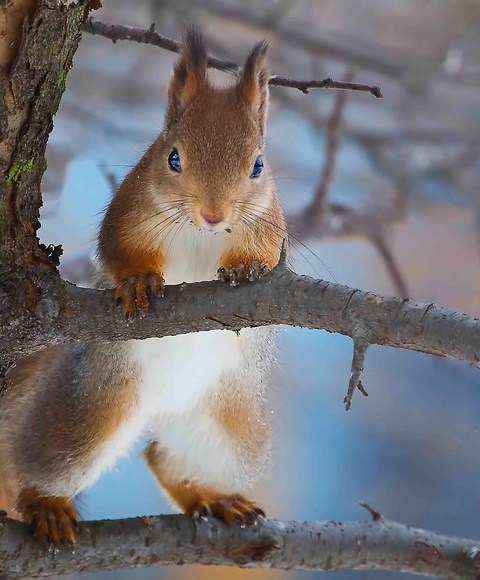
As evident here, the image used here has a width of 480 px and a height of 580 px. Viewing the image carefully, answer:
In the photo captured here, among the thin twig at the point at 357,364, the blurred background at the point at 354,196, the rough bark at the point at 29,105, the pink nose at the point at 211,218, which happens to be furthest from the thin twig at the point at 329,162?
the thin twig at the point at 357,364

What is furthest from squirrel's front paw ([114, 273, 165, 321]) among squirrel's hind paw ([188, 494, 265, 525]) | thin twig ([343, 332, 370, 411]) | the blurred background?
the blurred background

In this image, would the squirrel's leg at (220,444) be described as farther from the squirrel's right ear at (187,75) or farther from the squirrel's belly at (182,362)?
the squirrel's right ear at (187,75)

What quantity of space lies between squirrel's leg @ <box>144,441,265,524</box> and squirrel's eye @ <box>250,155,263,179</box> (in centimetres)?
63

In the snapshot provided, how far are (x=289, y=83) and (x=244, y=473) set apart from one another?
794mm

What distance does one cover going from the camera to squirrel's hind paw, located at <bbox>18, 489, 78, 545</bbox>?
1.33 meters

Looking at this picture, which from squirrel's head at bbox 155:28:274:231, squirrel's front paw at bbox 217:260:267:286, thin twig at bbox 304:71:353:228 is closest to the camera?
squirrel's front paw at bbox 217:260:267:286

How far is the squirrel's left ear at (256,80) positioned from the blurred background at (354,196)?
0.72 m

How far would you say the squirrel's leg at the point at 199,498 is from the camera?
1.52 meters

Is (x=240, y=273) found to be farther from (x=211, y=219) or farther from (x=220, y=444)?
(x=220, y=444)

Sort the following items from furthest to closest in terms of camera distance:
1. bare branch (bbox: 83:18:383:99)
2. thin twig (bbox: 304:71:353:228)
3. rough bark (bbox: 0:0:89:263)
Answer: thin twig (bbox: 304:71:353:228) → bare branch (bbox: 83:18:383:99) → rough bark (bbox: 0:0:89:263)

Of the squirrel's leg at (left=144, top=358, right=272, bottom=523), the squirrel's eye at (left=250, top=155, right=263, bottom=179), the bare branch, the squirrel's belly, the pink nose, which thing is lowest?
the squirrel's leg at (left=144, top=358, right=272, bottom=523)

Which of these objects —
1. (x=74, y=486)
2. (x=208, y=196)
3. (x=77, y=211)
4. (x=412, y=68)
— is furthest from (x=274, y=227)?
(x=412, y=68)

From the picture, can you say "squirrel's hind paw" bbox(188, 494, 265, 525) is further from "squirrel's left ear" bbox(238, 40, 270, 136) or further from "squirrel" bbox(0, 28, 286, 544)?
"squirrel's left ear" bbox(238, 40, 270, 136)

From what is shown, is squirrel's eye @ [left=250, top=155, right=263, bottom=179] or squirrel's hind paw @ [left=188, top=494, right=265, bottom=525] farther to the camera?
squirrel's hind paw @ [left=188, top=494, right=265, bottom=525]
